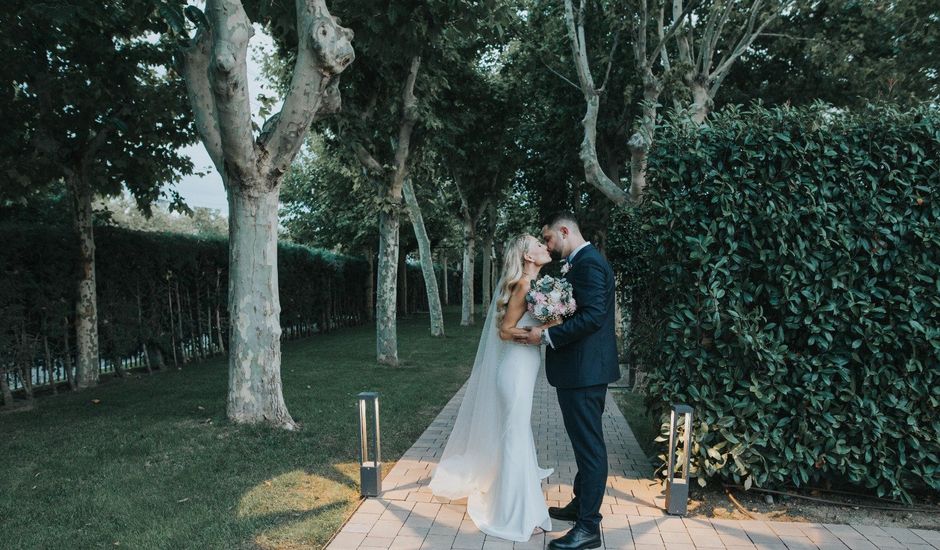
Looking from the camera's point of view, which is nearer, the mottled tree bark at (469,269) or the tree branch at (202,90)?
the tree branch at (202,90)

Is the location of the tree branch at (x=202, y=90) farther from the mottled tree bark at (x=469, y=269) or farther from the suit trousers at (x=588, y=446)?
the mottled tree bark at (x=469, y=269)

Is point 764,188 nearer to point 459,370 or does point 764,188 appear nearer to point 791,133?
point 791,133

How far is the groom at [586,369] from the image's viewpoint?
4.09 m

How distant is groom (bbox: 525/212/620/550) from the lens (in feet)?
13.4

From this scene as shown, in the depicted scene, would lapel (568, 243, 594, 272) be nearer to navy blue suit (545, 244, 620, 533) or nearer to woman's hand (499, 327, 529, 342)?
navy blue suit (545, 244, 620, 533)

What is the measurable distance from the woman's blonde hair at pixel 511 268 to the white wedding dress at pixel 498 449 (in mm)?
193

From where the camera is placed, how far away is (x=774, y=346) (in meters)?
4.78

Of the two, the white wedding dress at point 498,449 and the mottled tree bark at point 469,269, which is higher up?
the mottled tree bark at point 469,269

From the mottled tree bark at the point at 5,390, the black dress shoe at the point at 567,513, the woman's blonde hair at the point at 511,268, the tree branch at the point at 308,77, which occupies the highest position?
the tree branch at the point at 308,77

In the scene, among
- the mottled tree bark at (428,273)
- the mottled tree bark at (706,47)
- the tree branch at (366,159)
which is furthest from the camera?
Result: the mottled tree bark at (428,273)

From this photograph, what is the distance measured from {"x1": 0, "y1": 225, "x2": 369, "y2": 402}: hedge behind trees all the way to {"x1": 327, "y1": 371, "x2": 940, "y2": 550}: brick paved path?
7.03 meters

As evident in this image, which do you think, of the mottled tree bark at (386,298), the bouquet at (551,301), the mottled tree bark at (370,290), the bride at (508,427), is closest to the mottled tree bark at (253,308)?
the bride at (508,427)

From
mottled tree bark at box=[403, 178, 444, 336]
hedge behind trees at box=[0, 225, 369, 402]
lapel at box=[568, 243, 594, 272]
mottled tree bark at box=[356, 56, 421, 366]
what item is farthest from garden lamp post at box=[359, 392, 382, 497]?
mottled tree bark at box=[403, 178, 444, 336]

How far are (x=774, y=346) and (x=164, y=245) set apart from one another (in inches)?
462
